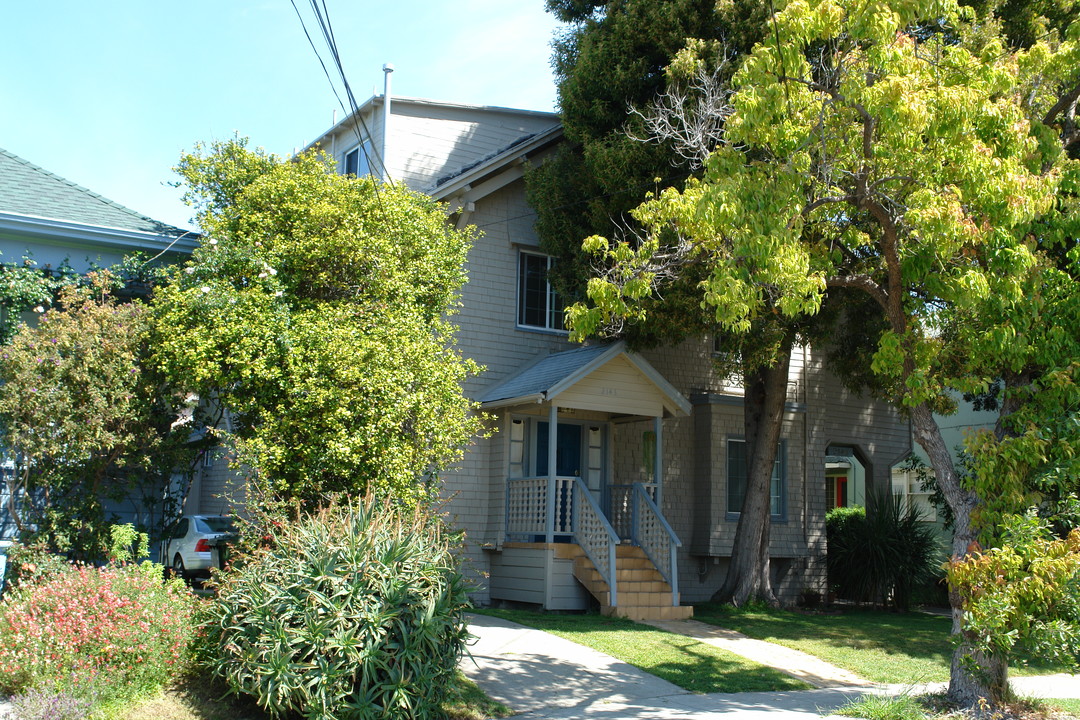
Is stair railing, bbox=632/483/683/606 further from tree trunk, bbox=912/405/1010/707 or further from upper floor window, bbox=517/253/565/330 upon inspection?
tree trunk, bbox=912/405/1010/707

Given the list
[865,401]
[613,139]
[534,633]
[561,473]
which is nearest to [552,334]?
[561,473]

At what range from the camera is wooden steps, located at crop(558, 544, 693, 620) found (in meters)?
Result: 15.5

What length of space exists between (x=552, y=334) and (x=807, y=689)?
864 centimetres

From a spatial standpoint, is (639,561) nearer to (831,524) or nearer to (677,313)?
(677,313)

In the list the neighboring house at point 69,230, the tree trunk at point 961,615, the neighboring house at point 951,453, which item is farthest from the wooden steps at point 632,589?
the neighboring house at point 951,453

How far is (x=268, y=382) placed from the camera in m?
11.9

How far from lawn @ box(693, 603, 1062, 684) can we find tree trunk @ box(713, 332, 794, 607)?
1.39 ft

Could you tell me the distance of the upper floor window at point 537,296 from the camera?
18.4 metres

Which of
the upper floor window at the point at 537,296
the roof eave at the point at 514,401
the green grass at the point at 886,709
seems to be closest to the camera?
the green grass at the point at 886,709

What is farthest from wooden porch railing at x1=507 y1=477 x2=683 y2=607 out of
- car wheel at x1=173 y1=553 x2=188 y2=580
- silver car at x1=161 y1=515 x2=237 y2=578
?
car wheel at x1=173 y1=553 x2=188 y2=580

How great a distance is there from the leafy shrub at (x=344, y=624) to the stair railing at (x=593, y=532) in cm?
676

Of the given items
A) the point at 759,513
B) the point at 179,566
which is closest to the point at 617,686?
the point at 759,513

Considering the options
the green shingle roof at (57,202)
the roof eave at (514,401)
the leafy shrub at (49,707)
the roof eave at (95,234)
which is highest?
the green shingle roof at (57,202)

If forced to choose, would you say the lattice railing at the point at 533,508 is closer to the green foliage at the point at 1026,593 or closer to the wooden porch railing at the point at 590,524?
the wooden porch railing at the point at 590,524
